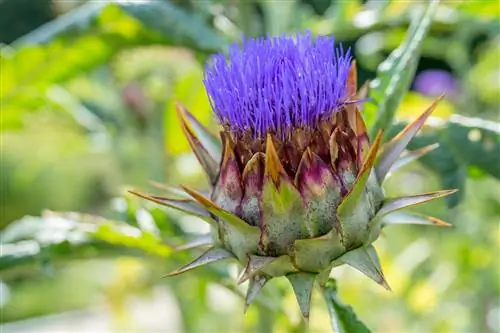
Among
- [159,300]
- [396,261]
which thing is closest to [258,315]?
[396,261]

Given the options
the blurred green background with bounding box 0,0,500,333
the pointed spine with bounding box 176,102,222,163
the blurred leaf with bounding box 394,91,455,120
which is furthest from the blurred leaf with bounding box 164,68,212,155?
the pointed spine with bounding box 176,102,222,163

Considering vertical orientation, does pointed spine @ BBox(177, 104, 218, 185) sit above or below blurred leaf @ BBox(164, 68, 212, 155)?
below

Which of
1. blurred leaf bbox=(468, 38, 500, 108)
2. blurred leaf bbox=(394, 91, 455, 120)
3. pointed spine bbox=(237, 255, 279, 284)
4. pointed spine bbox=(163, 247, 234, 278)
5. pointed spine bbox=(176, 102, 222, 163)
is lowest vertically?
pointed spine bbox=(237, 255, 279, 284)

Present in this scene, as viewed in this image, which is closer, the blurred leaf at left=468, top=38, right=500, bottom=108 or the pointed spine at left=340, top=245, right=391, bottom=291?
the pointed spine at left=340, top=245, right=391, bottom=291

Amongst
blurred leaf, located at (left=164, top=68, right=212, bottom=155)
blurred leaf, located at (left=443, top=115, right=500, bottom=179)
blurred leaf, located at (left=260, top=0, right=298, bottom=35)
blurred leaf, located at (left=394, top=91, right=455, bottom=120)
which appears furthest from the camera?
blurred leaf, located at (left=164, top=68, right=212, bottom=155)

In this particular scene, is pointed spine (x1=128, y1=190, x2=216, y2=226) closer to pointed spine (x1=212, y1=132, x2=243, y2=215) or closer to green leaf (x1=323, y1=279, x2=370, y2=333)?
→ pointed spine (x1=212, y1=132, x2=243, y2=215)

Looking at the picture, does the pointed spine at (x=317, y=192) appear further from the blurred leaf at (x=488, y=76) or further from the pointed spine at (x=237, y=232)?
the blurred leaf at (x=488, y=76)

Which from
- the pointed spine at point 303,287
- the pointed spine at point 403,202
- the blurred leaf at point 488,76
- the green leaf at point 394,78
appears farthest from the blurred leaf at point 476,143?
the blurred leaf at point 488,76
